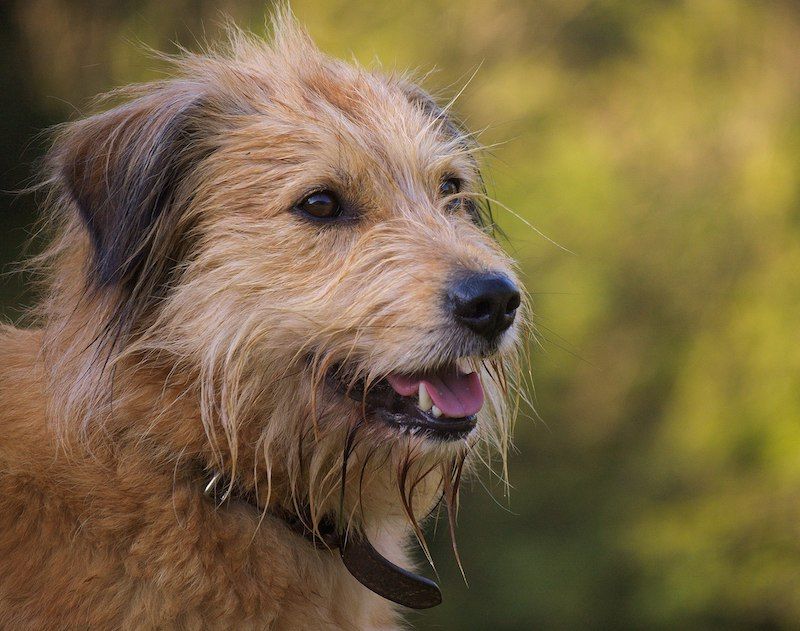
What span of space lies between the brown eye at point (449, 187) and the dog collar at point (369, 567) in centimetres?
114

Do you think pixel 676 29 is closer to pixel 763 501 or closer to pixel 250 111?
pixel 763 501

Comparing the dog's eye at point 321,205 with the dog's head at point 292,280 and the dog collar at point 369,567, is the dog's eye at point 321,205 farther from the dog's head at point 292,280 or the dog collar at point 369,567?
the dog collar at point 369,567

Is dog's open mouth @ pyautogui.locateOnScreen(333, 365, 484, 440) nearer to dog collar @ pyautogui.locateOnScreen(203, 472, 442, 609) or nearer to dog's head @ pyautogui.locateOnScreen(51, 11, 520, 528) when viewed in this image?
dog's head @ pyautogui.locateOnScreen(51, 11, 520, 528)

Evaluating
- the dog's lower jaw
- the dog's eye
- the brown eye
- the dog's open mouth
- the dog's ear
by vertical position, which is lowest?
the dog's lower jaw

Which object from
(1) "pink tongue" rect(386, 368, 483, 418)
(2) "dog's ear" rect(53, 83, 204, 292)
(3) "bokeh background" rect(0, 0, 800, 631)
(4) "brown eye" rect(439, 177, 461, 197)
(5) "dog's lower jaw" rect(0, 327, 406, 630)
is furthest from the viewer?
(3) "bokeh background" rect(0, 0, 800, 631)

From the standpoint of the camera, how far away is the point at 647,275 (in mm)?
6566

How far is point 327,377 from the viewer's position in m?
2.98

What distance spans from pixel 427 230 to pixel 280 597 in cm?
111

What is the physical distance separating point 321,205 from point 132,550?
42.5 inches

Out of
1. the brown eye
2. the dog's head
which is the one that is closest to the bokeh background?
the brown eye

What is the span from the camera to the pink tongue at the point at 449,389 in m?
2.92

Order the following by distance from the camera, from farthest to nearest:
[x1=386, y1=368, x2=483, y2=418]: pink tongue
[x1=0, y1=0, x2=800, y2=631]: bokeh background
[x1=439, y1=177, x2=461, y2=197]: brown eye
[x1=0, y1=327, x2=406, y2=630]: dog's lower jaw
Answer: [x1=0, y1=0, x2=800, y2=631]: bokeh background → [x1=439, y1=177, x2=461, y2=197]: brown eye → [x1=386, y1=368, x2=483, y2=418]: pink tongue → [x1=0, y1=327, x2=406, y2=630]: dog's lower jaw

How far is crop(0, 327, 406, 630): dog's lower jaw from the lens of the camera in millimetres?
2822

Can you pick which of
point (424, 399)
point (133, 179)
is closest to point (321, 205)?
point (133, 179)
